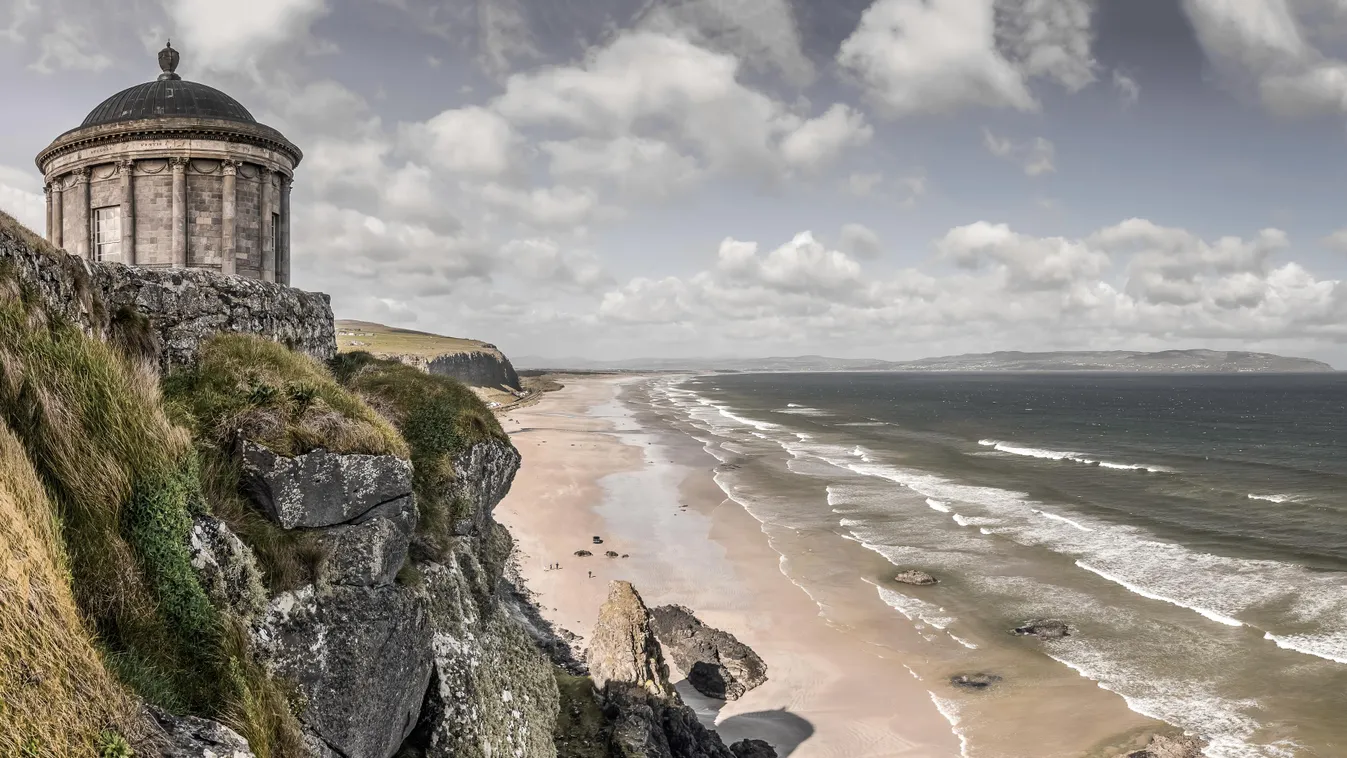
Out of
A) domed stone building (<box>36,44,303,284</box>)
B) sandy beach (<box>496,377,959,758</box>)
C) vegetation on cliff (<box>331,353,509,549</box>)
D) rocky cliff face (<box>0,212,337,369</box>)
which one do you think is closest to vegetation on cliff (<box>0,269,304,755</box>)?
rocky cliff face (<box>0,212,337,369</box>)

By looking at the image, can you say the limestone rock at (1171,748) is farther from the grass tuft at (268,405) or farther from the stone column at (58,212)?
the stone column at (58,212)

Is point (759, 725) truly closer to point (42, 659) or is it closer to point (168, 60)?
point (42, 659)

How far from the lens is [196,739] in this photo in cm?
557

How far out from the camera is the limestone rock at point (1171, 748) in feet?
57.0

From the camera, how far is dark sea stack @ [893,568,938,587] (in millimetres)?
28734

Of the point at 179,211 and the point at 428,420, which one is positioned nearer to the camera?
the point at 428,420

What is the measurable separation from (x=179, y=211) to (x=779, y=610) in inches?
897

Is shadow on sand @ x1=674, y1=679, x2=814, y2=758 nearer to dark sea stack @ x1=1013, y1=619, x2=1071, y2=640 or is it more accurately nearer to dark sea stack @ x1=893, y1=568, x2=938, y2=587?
dark sea stack @ x1=1013, y1=619, x2=1071, y2=640

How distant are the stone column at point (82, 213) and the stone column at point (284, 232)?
4829 millimetres

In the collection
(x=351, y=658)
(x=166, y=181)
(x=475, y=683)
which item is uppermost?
(x=166, y=181)

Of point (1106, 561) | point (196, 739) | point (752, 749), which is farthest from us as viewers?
point (1106, 561)

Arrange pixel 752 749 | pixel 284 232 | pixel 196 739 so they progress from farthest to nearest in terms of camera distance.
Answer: pixel 284 232 < pixel 752 749 < pixel 196 739

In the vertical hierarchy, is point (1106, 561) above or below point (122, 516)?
below

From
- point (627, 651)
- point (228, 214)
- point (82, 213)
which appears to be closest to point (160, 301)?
point (627, 651)
